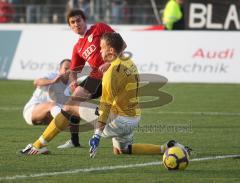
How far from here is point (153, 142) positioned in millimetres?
11742

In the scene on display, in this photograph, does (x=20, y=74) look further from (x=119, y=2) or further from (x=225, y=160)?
(x=225, y=160)

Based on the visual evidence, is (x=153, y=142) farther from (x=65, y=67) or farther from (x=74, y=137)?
(x=65, y=67)

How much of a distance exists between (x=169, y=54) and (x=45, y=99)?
8652mm

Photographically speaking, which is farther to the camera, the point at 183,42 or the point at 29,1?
the point at 29,1

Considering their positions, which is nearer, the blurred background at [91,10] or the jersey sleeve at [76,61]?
the jersey sleeve at [76,61]

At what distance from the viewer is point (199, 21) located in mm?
26344

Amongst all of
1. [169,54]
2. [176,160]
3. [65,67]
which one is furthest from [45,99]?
[169,54]

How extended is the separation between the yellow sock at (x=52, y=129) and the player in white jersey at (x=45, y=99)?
210cm

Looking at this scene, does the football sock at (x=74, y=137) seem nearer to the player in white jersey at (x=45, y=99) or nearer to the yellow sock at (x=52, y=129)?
the yellow sock at (x=52, y=129)

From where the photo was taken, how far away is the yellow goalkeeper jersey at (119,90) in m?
9.95

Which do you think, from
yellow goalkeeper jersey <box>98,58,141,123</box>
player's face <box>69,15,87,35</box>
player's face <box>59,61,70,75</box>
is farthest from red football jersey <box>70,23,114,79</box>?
yellow goalkeeper jersey <box>98,58,141,123</box>

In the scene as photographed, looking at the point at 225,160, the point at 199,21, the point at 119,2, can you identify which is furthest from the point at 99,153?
the point at 119,2

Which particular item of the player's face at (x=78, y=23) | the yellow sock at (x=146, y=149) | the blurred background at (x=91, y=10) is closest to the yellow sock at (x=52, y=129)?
the yellow sock at (x=146, y=149)

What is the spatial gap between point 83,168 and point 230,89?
1140cm
